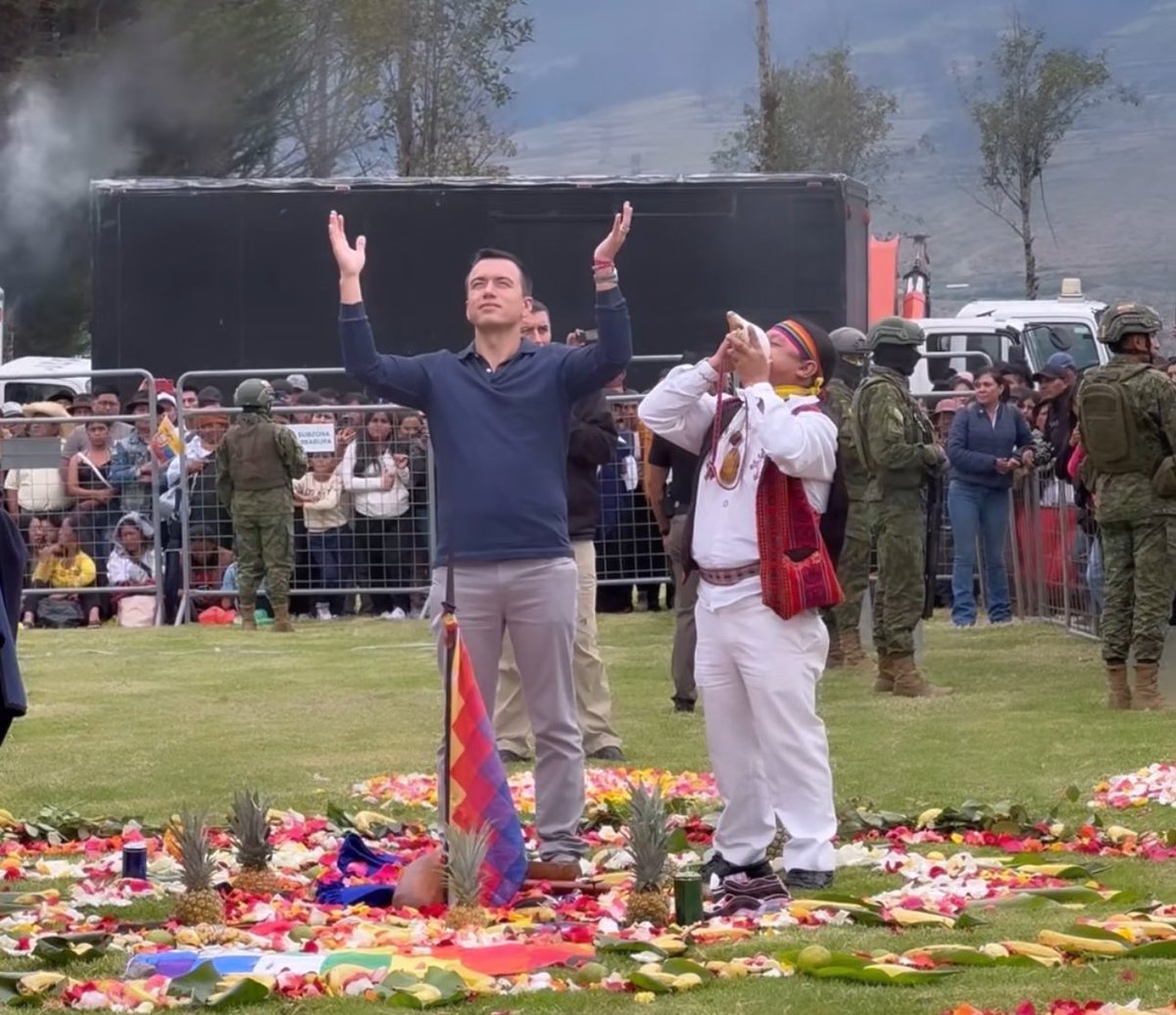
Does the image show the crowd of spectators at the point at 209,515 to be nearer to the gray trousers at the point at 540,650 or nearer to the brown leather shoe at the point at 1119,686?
the brown leather shoe at the point at 1119,686

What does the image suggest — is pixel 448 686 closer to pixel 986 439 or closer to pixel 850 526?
pixel 850 526

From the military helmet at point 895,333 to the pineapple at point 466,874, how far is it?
769cm

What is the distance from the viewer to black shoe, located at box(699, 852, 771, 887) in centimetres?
838

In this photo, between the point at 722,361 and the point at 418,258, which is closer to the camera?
the point at 722,361

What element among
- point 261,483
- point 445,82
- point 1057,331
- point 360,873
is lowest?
point 360,873

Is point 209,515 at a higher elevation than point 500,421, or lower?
lower

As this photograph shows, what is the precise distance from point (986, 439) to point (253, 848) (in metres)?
12.2

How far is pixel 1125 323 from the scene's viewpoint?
13938 millimetres

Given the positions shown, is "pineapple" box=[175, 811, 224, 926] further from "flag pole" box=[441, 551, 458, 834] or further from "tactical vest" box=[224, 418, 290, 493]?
"tactical vest" box=[224, 418, 290, 493]

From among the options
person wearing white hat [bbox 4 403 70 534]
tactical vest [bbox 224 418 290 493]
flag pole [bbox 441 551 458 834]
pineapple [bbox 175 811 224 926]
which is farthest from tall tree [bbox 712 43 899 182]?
A: pineapple [bbox 175 811 224 926]

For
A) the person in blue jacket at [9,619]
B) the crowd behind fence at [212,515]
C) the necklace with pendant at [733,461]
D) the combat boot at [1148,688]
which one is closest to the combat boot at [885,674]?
the combat boot at [1148,688]

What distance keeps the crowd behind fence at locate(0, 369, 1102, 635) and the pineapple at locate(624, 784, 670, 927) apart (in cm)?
1387

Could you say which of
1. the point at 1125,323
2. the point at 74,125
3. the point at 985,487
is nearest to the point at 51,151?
the point at 74,125

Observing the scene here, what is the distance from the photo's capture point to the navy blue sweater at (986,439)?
64.5 ft
